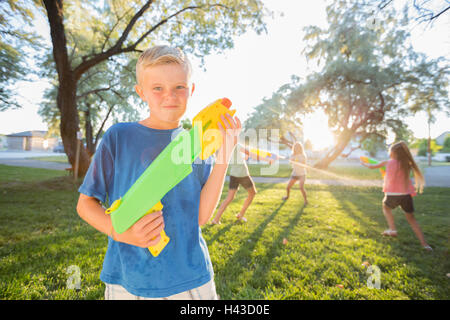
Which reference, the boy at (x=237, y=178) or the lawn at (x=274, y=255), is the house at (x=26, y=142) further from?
the boy at (x=237, y=178)

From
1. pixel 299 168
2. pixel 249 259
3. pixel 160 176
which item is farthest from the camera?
pixel 299 168

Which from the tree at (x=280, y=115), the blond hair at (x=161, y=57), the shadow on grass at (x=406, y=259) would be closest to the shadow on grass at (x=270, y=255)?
the shadow on grass at (x=406, y=259)

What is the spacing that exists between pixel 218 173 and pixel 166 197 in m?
0.30

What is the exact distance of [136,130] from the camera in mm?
1154

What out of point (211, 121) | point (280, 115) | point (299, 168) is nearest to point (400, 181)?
point (299, 168)

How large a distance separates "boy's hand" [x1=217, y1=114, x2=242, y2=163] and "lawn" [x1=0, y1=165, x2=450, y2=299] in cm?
218

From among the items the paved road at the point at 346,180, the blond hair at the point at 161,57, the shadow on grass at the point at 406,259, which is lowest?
the shadow on grass at the point at 406,259

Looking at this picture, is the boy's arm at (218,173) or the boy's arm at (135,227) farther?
the boy's arm at (218,173)

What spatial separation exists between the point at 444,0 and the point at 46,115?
2112cm

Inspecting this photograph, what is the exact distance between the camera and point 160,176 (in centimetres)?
88

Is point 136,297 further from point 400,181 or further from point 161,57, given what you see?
point 400,181

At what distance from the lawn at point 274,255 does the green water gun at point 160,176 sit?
2.24 m

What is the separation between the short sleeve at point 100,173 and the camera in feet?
3.46
